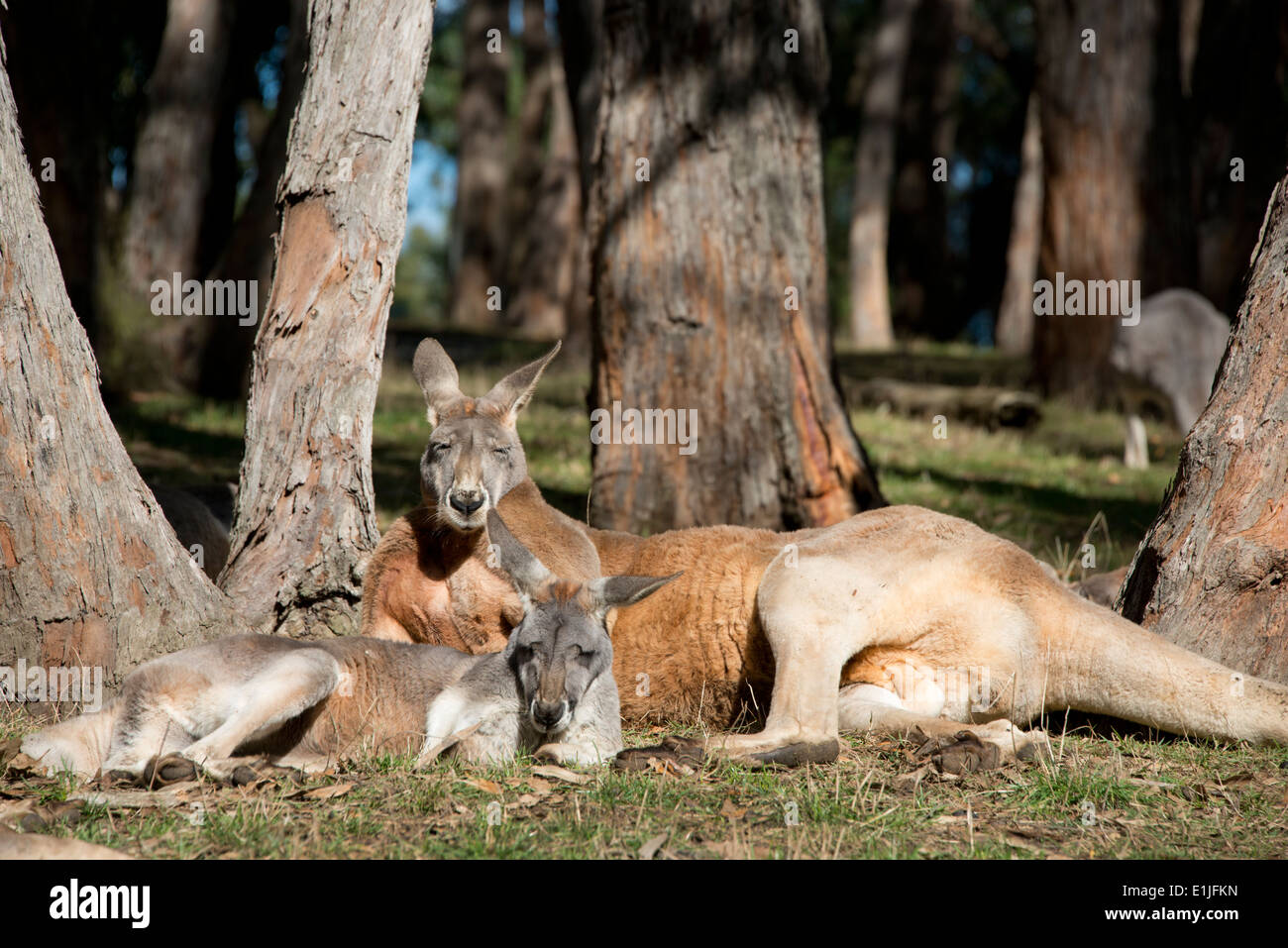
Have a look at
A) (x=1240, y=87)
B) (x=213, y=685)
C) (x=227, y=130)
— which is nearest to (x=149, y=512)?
(x=213, y=685)

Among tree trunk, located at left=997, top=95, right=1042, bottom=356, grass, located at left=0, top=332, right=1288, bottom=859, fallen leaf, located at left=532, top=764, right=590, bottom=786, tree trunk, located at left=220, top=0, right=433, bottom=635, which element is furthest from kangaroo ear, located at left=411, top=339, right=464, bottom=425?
tree trunk, located at left=997, top=95, right=1042, bottom=356

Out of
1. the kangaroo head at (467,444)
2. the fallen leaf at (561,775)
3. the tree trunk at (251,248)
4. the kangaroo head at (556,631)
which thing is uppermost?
the tree trunk at (251,248)

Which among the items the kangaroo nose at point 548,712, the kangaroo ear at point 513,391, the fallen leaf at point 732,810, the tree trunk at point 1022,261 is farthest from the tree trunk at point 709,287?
the tree trunk at point 1022,261

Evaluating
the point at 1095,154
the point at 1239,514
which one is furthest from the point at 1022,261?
the point at 1239,514

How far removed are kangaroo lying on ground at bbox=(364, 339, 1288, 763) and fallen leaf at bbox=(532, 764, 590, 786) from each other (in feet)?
1.68

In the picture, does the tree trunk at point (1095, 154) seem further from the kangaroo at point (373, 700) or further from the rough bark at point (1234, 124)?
the kangaroo at point (373, 700)

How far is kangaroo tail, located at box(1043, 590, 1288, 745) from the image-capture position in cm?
422

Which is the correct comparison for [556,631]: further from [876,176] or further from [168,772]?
[876,176]

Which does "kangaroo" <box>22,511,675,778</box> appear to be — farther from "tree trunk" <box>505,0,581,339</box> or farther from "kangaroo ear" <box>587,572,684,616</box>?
"tree trunk" <box>505,0,581,339</box>

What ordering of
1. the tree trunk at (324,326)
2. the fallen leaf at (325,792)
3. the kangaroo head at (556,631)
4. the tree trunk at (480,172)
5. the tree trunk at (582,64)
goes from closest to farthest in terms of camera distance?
the fallen leaf at (325,792)
the kangaroo head at (556,631)
the tree trunk at (324,326)
the tree trunk at (582,64)
the tree trunk at (480,172)

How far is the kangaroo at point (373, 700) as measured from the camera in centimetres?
399

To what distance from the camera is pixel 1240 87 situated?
14.8m
